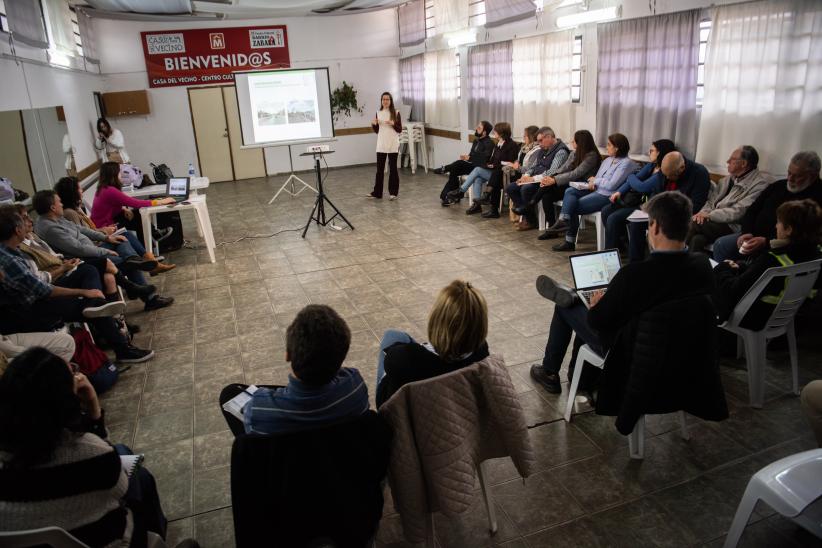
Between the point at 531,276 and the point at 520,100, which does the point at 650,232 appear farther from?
the point at 520,100

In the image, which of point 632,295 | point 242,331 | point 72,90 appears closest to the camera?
point 632,295

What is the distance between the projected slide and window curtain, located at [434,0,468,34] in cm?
243

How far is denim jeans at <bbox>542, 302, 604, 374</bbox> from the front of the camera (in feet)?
8.38

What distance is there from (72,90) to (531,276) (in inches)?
→ 254

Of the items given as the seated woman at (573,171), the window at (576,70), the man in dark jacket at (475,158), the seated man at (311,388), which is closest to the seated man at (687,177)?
the seated woman at (573,171)

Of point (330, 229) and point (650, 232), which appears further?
point (330, 229)

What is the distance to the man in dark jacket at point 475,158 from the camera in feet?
23.7

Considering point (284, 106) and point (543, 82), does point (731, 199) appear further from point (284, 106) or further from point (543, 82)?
point (284, 106)

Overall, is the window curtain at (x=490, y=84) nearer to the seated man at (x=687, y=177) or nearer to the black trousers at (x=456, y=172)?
the black trousers at (x=456, y=172)

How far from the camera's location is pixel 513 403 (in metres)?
1.79

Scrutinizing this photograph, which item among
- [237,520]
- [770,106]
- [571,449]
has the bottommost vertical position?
[571,449]

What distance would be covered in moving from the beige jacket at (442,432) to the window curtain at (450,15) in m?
7.89

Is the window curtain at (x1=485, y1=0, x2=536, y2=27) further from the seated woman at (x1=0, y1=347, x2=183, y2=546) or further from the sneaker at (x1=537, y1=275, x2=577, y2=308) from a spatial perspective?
the seated woman at (x1=0, y1=347, x2=183, y2=546)

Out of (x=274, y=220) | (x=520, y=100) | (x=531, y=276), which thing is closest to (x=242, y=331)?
(x=531, y=276)
